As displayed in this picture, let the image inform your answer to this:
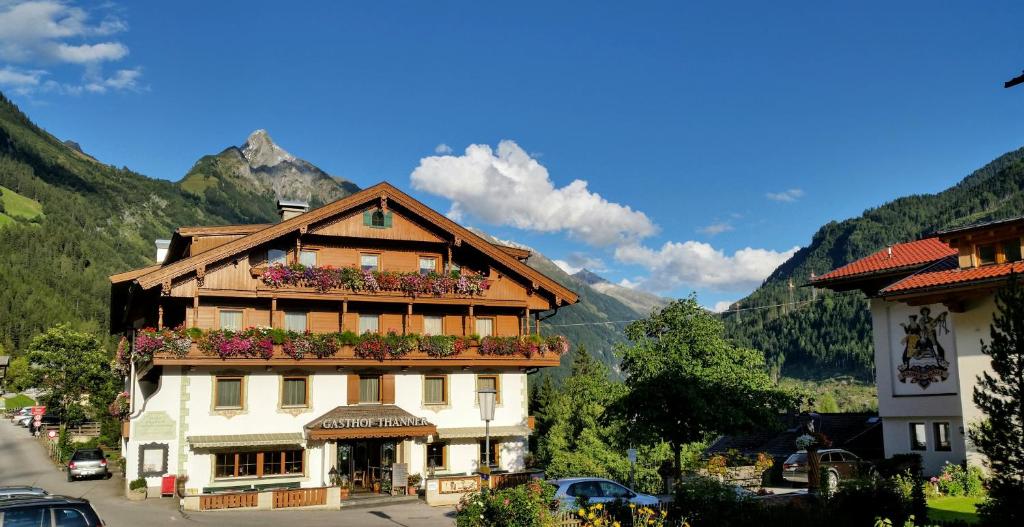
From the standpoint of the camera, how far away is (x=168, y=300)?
33.0m

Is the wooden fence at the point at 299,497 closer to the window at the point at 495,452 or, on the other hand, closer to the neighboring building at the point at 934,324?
the window at the point at 495,452

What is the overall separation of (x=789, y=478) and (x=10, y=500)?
28.4 m

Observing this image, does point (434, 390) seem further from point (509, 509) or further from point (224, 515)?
point (509, 509)

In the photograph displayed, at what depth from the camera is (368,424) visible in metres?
31.6

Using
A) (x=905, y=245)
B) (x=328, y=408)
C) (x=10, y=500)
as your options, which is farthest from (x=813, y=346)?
(x=10, y=500)

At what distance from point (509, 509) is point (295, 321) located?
696 inches

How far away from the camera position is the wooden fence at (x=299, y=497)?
91.0 ft

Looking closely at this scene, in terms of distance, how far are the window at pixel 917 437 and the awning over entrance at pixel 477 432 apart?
1588 centimetres

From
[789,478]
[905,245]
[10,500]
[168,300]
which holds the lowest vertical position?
[789,478]

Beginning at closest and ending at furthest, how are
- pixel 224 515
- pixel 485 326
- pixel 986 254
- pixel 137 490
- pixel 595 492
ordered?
pixel 595 492 < pixel 224 515 < pixel 986 254 < pixel 137 490 < pixel 485 326

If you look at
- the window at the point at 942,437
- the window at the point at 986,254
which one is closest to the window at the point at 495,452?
the window at the point at 942,437

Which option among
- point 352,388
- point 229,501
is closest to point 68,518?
point 229,501

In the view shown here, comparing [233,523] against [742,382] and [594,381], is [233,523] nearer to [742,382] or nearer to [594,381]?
[742,382]

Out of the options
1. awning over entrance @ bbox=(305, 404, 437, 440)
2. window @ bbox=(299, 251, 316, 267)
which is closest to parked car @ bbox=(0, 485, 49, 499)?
awning over entrance @ bbox=(305, 404, 437, 440)
